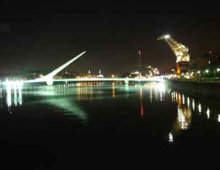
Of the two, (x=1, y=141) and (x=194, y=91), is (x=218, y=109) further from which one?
(x=194, y=91)

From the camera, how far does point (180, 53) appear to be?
6362cm

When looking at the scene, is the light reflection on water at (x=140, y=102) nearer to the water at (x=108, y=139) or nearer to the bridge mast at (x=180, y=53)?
the water at (x=108, y=139)

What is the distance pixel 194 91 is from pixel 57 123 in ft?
80.2

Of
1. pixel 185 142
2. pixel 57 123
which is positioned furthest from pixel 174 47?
pixel 185 142

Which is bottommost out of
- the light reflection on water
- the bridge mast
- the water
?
the water

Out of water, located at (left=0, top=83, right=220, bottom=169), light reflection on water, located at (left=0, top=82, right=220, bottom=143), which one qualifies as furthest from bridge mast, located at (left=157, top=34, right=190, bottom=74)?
water, located at (left=0, top=83, right=220, bottom=169)

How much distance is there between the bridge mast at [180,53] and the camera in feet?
208

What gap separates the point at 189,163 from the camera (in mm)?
9852

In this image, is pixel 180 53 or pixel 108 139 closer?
pixel 108 139

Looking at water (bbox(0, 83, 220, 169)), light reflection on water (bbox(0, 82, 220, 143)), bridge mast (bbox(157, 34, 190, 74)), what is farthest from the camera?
bridge mast (bbox(157, 34, 190, 74))

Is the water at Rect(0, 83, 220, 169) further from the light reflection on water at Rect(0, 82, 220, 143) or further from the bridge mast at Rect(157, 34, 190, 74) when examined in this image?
the bridge mast at Rect(157, 34, 190, 74)

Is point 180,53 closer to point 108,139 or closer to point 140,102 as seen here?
point 140,102

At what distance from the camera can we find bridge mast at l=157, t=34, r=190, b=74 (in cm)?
6325

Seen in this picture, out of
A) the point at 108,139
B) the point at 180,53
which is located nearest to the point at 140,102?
the point at 108,139
